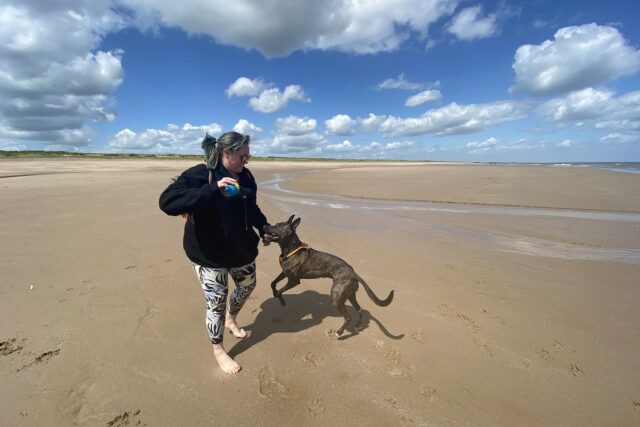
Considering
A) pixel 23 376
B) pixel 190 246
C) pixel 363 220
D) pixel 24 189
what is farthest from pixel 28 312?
pixel 24 189

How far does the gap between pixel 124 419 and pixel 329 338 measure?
2422 millimetres

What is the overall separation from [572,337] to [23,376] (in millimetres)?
6653

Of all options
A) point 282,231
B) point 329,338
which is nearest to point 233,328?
point 329,338

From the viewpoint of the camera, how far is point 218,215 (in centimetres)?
320

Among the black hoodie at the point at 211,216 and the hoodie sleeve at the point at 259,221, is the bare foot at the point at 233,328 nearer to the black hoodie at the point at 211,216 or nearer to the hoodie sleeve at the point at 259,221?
the black hoodie at the point at 211,216

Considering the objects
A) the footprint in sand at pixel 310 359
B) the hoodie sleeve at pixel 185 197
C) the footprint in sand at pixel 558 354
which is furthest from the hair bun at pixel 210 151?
the footprint in sand at pixel 558 354

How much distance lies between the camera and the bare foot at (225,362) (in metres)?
3.47

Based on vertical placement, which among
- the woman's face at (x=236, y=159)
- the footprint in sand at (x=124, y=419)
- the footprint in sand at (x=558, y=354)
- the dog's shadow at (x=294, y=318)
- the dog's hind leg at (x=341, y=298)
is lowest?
the dog's shadow at (x=294, y=318)

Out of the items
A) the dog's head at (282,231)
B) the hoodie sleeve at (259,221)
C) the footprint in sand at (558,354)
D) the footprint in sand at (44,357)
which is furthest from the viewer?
the dog's head at (282,231)

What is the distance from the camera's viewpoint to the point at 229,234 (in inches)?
129

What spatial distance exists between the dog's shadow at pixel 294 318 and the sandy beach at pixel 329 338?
1.2 inches

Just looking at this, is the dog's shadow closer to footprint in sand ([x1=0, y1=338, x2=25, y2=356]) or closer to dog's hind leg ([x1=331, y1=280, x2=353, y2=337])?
dog's hind leg ([x1=331, y1=280, x2=353, y2=337])

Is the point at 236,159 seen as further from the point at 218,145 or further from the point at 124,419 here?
the point at 124,419

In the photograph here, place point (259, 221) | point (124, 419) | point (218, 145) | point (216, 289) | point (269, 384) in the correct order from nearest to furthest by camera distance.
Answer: point (124, 419) → point (218, 145) → point (269, 384) → point (216, 289) → point (259, 221)
